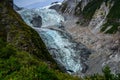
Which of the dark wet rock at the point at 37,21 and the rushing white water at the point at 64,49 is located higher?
the dark wet rock at the point at 37,21

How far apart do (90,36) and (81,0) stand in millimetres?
45693

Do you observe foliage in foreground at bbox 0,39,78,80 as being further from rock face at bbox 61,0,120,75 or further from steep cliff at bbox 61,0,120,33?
steep cliff at bbox 61,0,120,33

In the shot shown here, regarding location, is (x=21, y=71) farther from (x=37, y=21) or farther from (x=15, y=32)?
(x=37, y=21)

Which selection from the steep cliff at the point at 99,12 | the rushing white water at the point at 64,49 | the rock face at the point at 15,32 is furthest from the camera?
the steep cliff at the point at 99,12

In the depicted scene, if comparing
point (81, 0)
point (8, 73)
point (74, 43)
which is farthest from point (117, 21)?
point (8, 73)

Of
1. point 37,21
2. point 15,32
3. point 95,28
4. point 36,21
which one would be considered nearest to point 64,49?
point 95,28

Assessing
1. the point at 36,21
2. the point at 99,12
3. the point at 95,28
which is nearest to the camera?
the point at 95,28

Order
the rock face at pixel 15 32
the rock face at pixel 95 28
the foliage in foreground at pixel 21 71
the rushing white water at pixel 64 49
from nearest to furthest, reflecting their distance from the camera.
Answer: the foliage in foreground at pixel 21 71, the rock face at pixel 15 32, the rock face at pixel 95 28, the rushing white water at pixel 64 49

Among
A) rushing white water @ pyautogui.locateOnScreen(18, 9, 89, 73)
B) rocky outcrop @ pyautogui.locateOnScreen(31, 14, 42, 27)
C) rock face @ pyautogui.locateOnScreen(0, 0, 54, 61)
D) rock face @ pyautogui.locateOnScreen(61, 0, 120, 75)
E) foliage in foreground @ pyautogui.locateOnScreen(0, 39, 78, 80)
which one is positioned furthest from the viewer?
rocky outcrop @ pyautogui.locateOnScreen(31, 14, 42, 27)

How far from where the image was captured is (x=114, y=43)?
8988 cm

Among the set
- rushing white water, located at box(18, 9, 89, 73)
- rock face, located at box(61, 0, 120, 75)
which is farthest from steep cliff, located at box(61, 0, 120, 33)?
rushing white water, located at box(18, 9, 89, 73)

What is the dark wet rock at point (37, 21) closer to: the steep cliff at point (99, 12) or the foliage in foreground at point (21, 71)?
the steep cliff at point (99, 12)

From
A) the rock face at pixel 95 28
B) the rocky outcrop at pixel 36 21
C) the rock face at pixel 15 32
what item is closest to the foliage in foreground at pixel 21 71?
the rock face at pixel 15 32

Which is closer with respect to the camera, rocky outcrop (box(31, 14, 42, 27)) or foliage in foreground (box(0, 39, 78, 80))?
foliage in foreground (box(0, 39, 78, 80))
